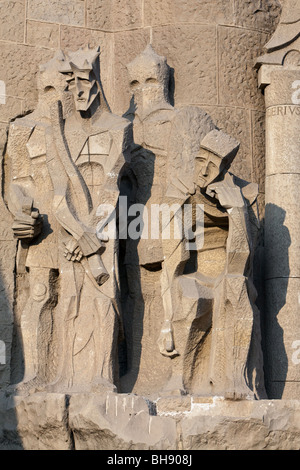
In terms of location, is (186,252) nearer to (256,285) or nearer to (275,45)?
(256,285)

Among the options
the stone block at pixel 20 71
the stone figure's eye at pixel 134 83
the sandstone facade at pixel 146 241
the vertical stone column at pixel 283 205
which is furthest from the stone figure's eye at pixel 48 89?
the vertical stone column at pixel 283 205

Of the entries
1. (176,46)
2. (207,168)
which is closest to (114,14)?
(176,46)

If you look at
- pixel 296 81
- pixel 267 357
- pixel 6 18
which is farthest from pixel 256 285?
pixel 6 18

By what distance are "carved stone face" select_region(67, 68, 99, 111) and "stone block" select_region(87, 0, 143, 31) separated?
1056 millimetres

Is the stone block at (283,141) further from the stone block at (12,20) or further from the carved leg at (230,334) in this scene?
the stone block at (12,20)

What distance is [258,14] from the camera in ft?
38.8

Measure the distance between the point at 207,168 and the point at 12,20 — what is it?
2.06m

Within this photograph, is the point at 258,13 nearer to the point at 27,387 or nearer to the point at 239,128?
the point at 239,128

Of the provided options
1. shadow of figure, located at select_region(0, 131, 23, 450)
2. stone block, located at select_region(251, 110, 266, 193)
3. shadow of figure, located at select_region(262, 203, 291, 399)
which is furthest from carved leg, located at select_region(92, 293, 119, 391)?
stone block, located at select_region(251, 110, 266, 193)

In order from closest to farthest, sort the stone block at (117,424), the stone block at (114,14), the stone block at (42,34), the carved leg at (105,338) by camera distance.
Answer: the stone block at (117,424) < the carved leg at (105,338) < the stone block at (42,34) < the stone block at (114,14)

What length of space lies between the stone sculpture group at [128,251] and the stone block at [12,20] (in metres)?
0.52

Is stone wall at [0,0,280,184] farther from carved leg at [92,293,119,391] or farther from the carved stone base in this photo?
the carved stone base

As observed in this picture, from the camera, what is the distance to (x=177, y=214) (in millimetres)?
10742

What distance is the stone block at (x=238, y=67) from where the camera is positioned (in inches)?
459
